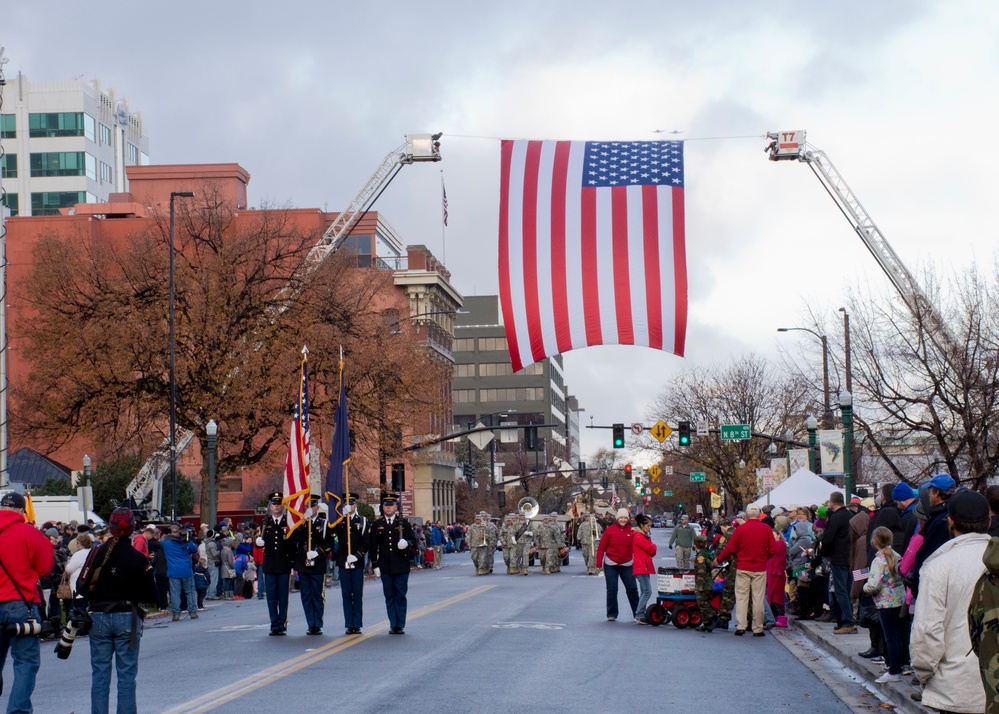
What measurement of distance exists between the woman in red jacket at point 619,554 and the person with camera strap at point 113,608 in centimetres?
1099

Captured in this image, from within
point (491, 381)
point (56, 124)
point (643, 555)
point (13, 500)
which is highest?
point (56, 124)

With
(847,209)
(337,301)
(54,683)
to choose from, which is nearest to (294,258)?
(337,301)

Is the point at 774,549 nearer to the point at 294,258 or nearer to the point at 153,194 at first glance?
the point at 294,258

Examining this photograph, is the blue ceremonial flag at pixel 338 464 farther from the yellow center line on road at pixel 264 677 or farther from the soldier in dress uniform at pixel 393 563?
the yellow center line on road at pixel 264 677

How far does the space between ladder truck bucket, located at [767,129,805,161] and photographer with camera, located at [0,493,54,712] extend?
55351 mm

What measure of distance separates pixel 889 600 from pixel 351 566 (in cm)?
768

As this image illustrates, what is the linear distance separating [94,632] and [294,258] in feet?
126

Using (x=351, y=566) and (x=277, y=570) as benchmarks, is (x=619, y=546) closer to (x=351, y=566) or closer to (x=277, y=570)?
(x=351, y=566)

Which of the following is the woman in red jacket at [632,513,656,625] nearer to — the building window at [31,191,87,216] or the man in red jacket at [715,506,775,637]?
the man in red jacket at [715,506,775,637]

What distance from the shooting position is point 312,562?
18422 mm

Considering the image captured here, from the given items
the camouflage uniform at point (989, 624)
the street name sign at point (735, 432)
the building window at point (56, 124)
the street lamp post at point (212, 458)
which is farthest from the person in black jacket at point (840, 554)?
the building window at point (56, 124)

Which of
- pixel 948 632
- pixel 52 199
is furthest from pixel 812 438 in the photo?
pixel 52 199

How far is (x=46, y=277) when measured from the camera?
1741 inches

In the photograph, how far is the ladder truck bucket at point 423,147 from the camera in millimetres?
61250
